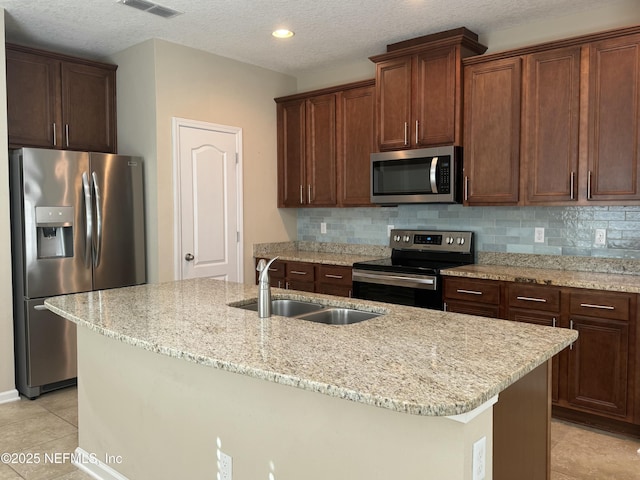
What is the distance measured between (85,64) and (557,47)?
11.7 ft

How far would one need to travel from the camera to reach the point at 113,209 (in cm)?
402

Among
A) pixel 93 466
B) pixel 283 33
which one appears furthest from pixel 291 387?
pixel 283 33

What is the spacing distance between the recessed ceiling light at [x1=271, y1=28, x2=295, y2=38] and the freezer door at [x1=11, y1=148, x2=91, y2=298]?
1.69 meters

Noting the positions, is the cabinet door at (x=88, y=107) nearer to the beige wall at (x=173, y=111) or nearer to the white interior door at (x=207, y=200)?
the beige wall at (x=173, y=111)

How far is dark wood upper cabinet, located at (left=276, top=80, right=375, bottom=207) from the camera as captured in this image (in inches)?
178

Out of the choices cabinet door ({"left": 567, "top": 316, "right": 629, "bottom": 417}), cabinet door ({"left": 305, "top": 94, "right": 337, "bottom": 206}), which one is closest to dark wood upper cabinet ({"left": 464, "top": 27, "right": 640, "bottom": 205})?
cabinet door ({"left": 567, "top": 316, "right": 629, "bottom": 417})

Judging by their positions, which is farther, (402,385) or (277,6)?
(277,6)

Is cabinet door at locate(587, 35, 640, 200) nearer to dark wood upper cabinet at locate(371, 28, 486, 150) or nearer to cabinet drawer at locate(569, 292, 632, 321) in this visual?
cabinet drawer at locate(569, 292, 632, 321)

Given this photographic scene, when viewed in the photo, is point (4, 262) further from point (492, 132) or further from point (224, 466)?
point (492, 132)

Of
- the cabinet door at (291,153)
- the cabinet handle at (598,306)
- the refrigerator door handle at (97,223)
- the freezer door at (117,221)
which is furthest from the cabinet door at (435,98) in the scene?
the refrigerator door handle at (97,223)

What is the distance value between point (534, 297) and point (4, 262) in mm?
3512

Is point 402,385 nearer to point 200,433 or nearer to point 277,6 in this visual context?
point 200,433

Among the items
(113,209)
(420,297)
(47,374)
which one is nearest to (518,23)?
(420,297)

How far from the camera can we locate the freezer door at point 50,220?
3604 millimetres
